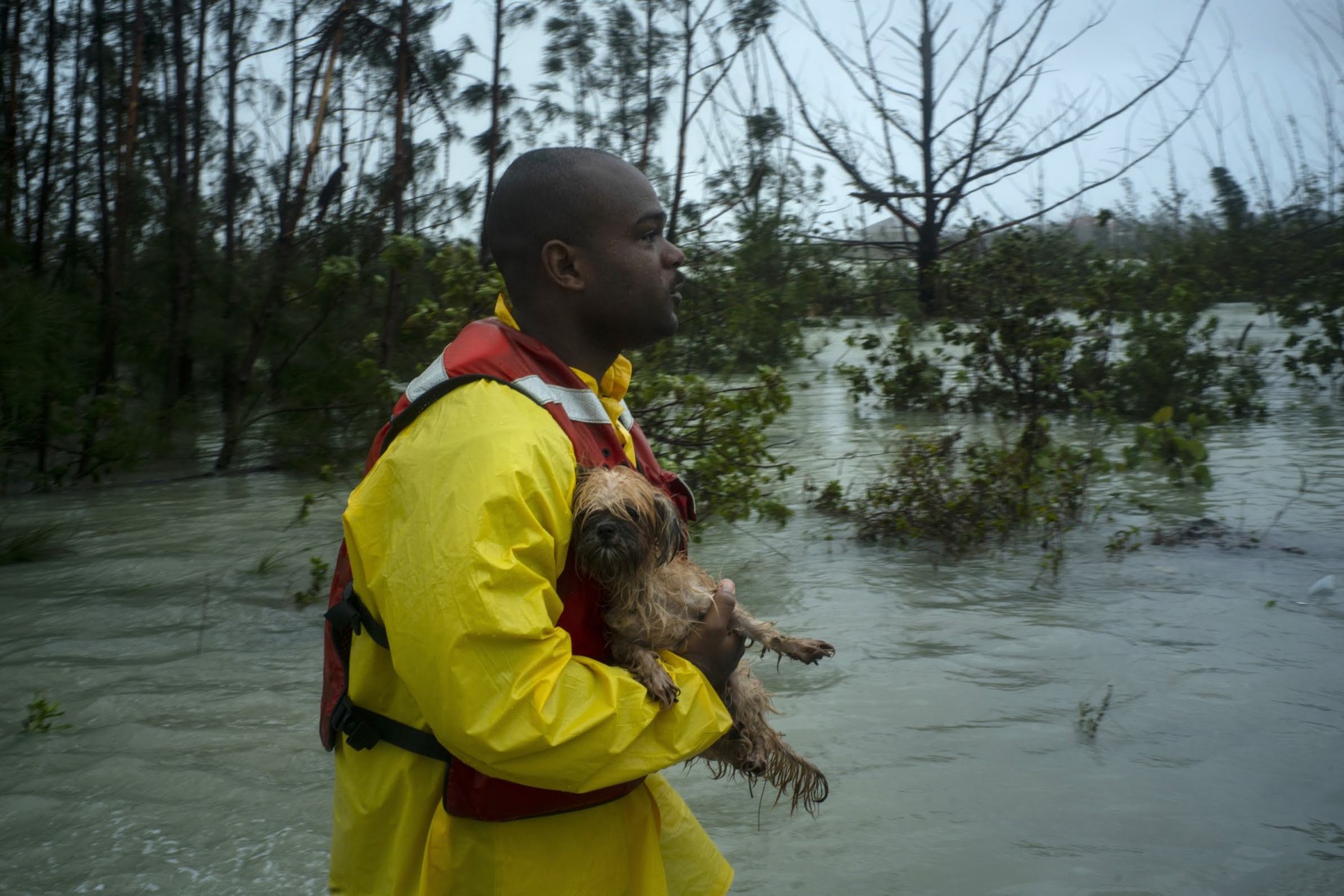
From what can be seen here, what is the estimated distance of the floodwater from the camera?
389 centimetres

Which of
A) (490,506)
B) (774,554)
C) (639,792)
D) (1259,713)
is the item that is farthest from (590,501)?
(774,554)

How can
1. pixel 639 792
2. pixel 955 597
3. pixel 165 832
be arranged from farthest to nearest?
1. pixel 955 597
2. pixel 165 832
3. pixel 639 792

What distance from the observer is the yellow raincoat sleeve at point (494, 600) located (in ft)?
4.99

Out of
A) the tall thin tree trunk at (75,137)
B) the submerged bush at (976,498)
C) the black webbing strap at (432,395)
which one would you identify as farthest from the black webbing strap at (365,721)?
the tall thin tree trunk at (75,137)

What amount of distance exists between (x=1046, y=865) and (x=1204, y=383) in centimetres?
867

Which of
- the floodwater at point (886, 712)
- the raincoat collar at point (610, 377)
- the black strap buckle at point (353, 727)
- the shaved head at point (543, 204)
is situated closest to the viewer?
the black strap buckle at point (353, 727)

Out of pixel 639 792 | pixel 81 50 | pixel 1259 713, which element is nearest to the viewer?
pixel 639 792

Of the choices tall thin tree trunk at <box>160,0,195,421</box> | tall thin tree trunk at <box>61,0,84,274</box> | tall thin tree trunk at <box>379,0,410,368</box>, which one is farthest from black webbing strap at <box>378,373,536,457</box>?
tall thin tree trunk at <box>61,0,84,274</box>

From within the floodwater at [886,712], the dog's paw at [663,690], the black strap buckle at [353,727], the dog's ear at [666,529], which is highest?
the dog's ear at [666,529]

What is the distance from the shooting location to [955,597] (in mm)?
6801

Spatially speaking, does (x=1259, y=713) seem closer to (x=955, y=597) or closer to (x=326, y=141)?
(x=955, y=597)

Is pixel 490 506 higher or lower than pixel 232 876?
higher

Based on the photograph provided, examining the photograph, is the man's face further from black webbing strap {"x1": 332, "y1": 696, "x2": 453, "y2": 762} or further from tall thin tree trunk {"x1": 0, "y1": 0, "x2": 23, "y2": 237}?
tall thin tree trunk {"x1": 0, "y1": 0, "x2": 23, "y2": 237}

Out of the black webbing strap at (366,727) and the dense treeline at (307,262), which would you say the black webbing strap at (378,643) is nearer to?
the black webbing strap at (366,727)
